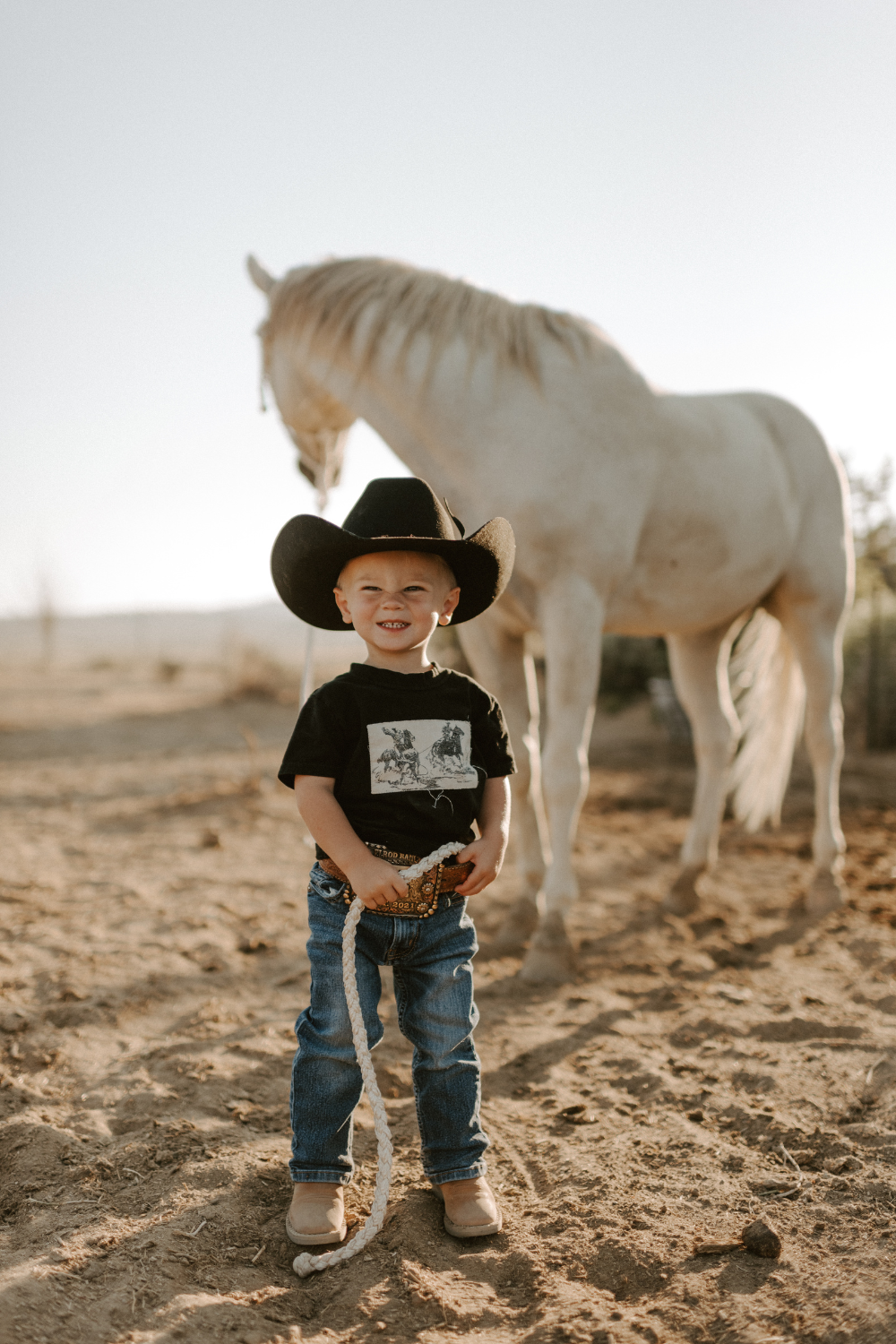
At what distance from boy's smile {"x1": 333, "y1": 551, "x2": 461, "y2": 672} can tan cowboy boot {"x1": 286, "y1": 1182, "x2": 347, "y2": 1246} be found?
1051 mm

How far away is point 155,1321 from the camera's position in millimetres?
1402

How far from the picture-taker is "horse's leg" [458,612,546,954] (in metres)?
3.61

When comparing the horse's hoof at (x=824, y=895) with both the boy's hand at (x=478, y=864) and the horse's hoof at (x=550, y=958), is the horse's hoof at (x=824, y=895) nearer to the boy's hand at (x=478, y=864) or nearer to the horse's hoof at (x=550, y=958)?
the horse's hoof at (x=550, y=958)

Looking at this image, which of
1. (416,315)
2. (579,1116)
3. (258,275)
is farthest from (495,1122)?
(258,275)

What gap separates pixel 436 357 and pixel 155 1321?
2967mm

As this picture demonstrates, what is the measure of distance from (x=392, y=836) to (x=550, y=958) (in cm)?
173

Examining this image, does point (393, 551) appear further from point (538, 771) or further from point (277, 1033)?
point (538, 771)

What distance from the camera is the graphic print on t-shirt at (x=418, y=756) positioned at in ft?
5.69

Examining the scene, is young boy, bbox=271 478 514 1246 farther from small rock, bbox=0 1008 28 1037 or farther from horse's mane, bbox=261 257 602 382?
horse's mane, bbox=261 257 602 382

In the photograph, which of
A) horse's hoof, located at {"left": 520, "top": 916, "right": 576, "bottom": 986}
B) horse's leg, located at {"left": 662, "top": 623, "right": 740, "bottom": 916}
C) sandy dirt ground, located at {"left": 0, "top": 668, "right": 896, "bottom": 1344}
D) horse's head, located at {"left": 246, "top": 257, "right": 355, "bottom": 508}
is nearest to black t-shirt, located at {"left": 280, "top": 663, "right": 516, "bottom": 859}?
sandy dirt ground, located at {"left": 0, "top": 668, "right": 896, "bottom": 1344}

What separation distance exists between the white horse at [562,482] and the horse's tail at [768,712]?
1.27 ft

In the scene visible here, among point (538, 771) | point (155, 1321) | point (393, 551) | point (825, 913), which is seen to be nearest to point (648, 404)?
point (538, 771)

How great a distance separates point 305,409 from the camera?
392 cm

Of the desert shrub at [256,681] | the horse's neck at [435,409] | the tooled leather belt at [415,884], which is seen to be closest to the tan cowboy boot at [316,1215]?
the tooled leather belt at [415,884]
